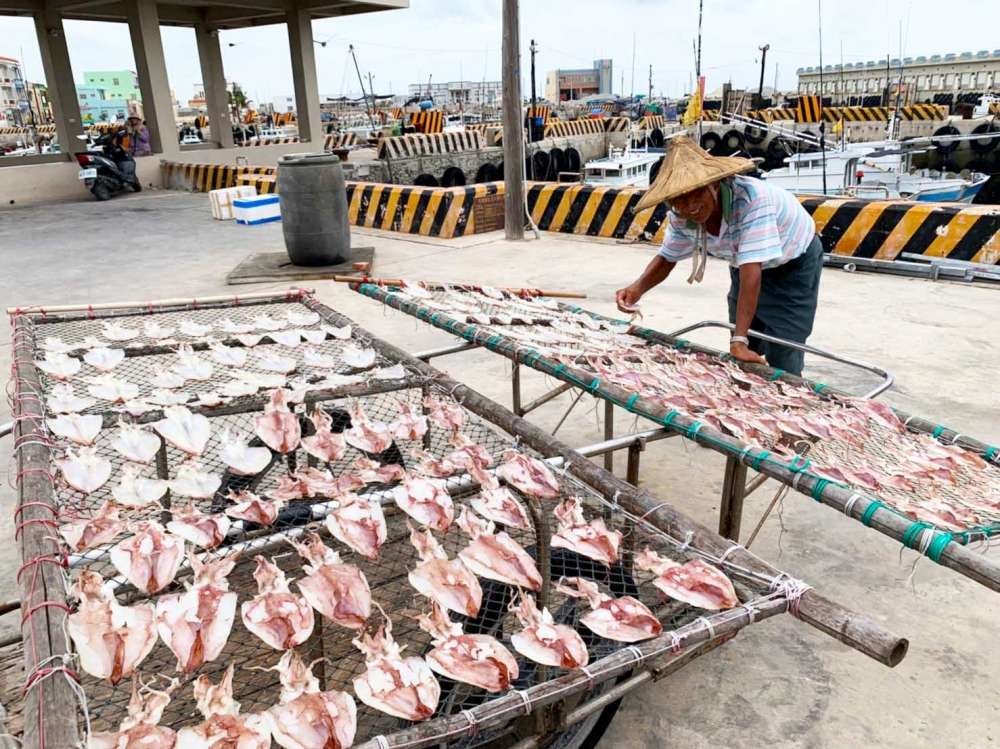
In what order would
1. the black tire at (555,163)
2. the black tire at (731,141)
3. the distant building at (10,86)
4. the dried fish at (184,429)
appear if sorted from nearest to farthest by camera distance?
the dried fish at (184,429) → the black tire at (555,163) → the black tire at (731,141) → the distant building at (10,86)

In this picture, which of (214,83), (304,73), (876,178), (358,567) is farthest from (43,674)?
(214,83)

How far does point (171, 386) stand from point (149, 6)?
688 inches

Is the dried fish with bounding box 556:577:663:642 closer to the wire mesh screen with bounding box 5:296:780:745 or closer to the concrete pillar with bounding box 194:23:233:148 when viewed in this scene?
the wire mesh screen with bounding box 5:296:780:745

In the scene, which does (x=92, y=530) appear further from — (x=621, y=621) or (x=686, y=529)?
(x=686, y=529)

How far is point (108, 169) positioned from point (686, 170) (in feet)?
54.6

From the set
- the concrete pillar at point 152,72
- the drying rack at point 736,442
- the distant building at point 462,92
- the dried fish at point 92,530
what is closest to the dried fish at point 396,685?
the dried fish at point 92,530

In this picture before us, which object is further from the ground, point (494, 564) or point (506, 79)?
point (506, 79)

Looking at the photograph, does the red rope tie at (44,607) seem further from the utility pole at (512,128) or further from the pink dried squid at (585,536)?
the utility pole at (512,128)

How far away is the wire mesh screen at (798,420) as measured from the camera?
7.19 feet

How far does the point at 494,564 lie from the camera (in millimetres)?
1769

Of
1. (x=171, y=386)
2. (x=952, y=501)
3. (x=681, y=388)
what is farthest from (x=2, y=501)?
(x=952, y=501)

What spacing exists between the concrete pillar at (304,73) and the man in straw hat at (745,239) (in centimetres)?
1832

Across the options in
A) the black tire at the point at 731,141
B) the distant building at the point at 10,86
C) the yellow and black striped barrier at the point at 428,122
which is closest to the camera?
the black tire at the point at 731,141

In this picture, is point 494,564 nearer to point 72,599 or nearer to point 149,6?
point 72,599
